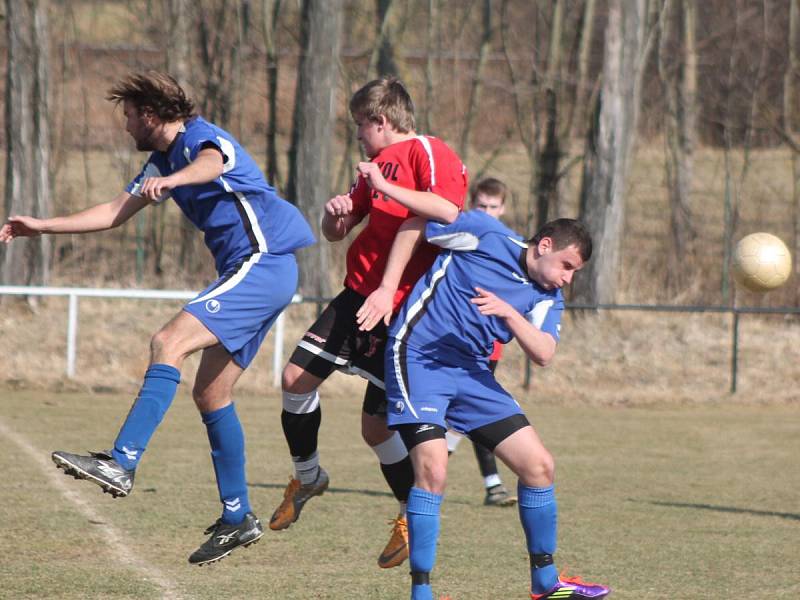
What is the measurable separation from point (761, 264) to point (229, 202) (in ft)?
12.3

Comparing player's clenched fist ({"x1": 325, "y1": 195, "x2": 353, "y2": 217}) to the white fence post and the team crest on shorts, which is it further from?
the white fence post

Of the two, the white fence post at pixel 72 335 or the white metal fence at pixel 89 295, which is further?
the white fence post at pixel 72 335

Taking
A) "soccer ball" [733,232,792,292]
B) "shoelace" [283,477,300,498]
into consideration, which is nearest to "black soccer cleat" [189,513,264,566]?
"shoelace" [283,477,300,498]

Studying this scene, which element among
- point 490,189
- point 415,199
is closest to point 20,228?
point 415,199

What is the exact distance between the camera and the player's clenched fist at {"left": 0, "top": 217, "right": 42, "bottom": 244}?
5.88 meters

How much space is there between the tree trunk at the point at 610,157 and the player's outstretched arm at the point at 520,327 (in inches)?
569

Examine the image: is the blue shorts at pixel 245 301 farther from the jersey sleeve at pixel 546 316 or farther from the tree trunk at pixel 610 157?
the tree trunk at pixel 610 157

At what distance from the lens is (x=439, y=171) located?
5.70 metres

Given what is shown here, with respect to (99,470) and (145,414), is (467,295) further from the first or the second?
(99,470)

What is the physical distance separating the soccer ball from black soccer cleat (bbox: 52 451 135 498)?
4.38m

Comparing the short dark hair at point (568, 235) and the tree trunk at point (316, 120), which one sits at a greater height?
the tree trunk at point (316, 120)

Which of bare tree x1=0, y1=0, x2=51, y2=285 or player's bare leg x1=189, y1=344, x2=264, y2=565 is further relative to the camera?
bare tree x1=0, y1=0, x2=51, y2=285

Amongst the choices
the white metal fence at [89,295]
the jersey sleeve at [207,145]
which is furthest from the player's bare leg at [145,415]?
the white metal fence at [89,295]

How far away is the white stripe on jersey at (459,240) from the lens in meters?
5.50
